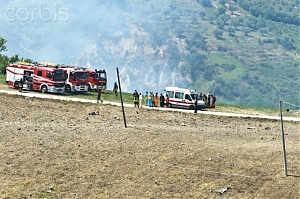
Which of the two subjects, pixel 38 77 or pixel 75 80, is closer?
pixel 38 77

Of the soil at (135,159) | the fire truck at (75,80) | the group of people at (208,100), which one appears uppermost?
the fire truck at (75,80)

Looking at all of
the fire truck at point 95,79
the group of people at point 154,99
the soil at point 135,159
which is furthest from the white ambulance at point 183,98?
the soil at point 135,159

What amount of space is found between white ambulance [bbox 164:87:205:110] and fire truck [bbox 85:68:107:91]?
33.6ft

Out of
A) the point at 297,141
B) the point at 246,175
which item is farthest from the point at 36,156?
the point at 297,141

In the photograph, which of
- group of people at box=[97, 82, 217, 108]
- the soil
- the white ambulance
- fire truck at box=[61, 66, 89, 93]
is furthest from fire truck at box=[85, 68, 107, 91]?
the soil

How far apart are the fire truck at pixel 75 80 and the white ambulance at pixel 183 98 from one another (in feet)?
30.9

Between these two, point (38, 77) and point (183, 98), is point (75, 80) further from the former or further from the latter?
point (183, 98)

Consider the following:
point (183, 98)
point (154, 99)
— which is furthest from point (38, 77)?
point (183, 98)

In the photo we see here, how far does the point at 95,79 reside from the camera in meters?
66.9

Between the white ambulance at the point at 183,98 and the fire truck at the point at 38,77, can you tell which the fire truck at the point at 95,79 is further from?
the white ambulance at the point at 183,98

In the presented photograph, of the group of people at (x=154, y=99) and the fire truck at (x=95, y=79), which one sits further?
the fire truck at (x=95, y=79)

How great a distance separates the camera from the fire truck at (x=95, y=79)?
66.3 metres

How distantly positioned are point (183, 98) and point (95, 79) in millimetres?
12343

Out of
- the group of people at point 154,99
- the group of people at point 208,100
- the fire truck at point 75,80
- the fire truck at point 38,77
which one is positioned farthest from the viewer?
the fire truck at point 75,80
